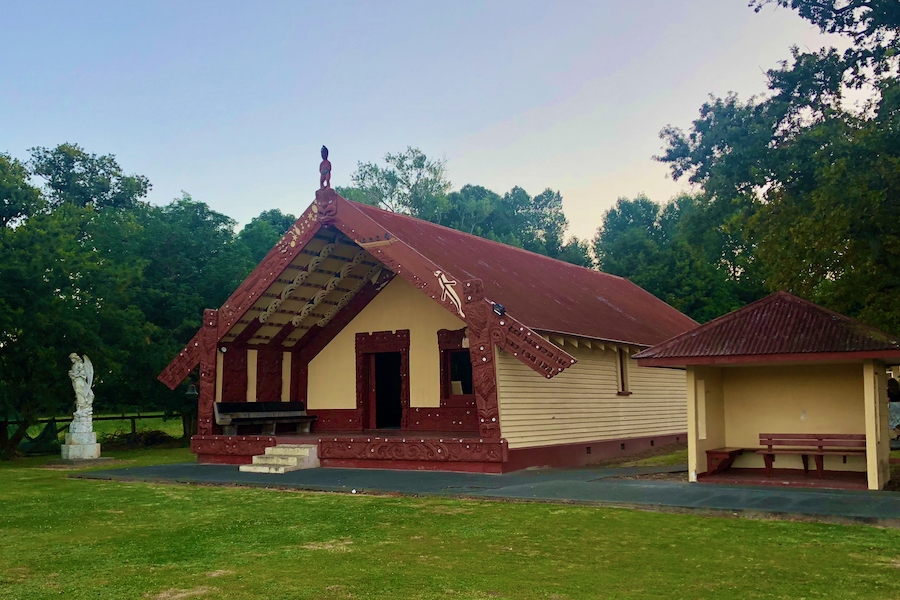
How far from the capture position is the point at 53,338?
2034cm

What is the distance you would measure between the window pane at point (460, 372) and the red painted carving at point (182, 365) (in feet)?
18.3

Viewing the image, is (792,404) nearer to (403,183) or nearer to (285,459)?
(285,459)

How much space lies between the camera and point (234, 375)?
1911cm

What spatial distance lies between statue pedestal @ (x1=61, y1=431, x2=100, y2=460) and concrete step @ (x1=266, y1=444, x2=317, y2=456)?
6214 millimetres

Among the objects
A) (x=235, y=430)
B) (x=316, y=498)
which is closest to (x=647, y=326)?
(x=235, y=430)

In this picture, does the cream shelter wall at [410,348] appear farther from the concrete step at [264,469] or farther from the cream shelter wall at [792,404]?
the cream shelter wall at [792,404]

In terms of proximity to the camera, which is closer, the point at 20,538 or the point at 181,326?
the point at 20,538

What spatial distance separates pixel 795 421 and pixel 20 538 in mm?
11297

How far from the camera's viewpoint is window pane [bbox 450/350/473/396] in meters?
18.7

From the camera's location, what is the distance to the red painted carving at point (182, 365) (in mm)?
18406

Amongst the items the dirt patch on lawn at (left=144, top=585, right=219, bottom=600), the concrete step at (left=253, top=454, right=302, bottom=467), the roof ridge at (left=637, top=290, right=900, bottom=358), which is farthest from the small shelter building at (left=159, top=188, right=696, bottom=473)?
the dirt patch on lawn at (left=144, top=585, right=219, bottom=600)

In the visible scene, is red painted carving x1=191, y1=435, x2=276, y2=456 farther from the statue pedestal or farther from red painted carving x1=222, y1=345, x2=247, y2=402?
the statue pedestal

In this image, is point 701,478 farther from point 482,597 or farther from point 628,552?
point 482,597

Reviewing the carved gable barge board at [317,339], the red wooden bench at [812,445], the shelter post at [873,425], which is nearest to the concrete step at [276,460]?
the carved gable barge board at [317,339]
